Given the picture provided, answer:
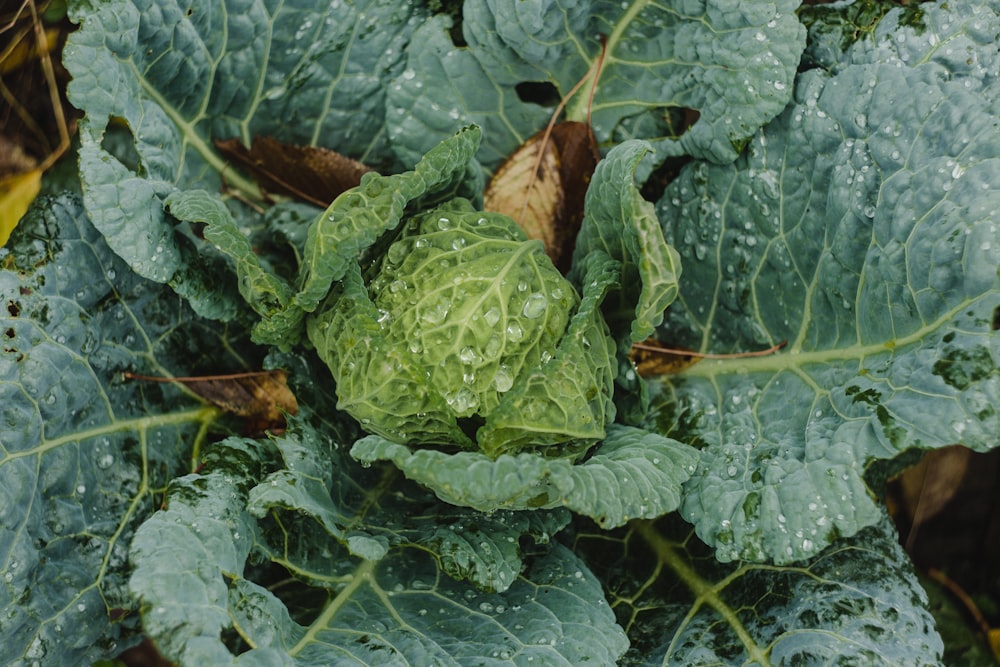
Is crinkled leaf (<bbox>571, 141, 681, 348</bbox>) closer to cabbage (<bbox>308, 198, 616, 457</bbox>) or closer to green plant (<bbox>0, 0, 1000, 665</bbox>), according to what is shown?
green plant (<bbox>0, 0, 1000, 665</bbox>)

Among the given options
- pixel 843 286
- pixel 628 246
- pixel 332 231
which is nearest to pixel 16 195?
pixel 332 231

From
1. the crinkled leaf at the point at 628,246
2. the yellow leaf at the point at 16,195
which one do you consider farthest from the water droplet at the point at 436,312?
the yellow leaf at the point at 16,195

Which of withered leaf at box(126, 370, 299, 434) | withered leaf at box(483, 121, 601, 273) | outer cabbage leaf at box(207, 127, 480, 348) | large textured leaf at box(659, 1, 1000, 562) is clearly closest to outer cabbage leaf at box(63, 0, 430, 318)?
outer cabbage leaf at box(207, 127, 480, 348)

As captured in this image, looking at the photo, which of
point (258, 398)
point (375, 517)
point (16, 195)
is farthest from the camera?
point (16, 195)

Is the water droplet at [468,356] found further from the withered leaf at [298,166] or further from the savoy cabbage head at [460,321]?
the withered leaf at [298,166]

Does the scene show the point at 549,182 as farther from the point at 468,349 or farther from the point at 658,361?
the point at 468,349
